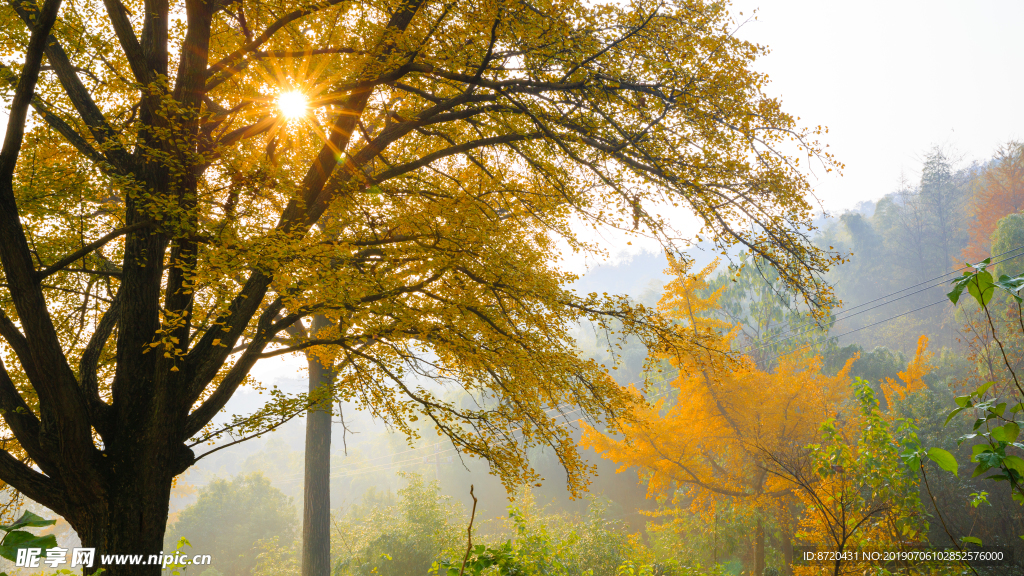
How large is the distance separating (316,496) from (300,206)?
21.6 feet

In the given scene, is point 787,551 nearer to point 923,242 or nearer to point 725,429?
point 725,429

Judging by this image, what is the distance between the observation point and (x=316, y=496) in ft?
28.9

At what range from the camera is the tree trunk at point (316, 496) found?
28.0ft

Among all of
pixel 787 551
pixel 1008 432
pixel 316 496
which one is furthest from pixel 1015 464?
pixel 787 551

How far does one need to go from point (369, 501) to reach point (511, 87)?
1203 inches

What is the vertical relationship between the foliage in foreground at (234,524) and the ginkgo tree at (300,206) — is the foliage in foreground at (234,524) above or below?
below

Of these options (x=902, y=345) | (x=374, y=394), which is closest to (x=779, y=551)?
(x=374, y=394)

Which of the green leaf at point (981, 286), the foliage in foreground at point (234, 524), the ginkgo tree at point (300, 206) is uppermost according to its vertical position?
the ginkgo tree at point (300, 206)

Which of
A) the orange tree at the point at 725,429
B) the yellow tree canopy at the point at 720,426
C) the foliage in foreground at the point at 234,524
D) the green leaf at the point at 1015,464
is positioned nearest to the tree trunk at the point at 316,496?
the orange tree at the point at 725,429

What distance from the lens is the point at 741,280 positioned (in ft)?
82.7

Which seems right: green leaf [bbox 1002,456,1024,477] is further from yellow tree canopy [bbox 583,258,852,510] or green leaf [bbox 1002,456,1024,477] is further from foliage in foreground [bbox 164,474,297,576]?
foliage in foreground [bbox 164,474,297,576]

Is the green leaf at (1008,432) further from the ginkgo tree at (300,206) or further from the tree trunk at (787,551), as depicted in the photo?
the tree trunk at (787,551)

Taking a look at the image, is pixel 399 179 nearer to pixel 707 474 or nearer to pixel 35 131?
pixel 35 131

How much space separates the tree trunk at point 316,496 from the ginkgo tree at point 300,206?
13.4ft
